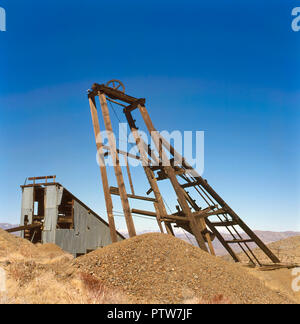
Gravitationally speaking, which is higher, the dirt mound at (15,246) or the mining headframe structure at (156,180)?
the mining headframe structure at (156,180)

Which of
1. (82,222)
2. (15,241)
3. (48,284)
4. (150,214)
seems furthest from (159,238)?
(82,222)

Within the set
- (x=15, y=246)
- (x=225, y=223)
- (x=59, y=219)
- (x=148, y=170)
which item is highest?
(x=148, y=170)

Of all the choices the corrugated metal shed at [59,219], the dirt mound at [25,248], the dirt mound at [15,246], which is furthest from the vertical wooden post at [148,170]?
the corrugated metal shed at [59,219]

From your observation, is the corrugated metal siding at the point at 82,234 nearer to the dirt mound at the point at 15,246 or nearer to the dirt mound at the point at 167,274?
the dirt mound at the point at 15,246

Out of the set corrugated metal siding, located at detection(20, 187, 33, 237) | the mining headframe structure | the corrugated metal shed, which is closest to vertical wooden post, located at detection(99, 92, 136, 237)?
the mining headframe structure

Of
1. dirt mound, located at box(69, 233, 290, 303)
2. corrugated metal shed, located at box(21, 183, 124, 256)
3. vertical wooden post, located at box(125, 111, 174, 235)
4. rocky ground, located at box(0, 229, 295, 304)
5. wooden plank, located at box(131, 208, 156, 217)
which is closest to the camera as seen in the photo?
rocky ground, located at box(0, 229, 295, 304)

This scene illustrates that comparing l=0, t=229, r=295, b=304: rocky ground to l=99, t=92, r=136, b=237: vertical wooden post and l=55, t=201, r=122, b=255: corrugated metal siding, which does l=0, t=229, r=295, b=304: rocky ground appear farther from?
l=55, t=201, r=122, b=255: corrugated metal siding

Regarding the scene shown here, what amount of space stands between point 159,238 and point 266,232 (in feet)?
444

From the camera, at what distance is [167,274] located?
509 cm

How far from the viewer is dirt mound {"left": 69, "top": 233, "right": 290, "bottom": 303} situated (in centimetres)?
Result: 470

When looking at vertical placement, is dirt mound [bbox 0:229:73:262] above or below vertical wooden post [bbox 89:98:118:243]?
below

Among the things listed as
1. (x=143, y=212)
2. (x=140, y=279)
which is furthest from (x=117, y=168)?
(x=140, y=279)

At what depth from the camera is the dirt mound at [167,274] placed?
4.70 m

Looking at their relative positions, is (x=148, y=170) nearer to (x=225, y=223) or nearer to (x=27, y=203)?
(x=225, y=223)
